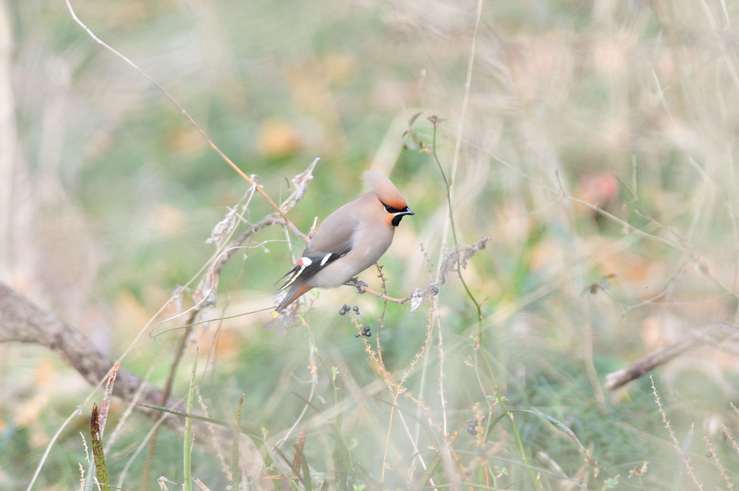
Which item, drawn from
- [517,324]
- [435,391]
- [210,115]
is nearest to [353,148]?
[210,115]

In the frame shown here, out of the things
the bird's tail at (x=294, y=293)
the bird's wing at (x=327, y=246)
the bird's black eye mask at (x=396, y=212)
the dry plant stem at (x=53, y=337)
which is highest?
the bird's black eye mask at (x=396, y=212)

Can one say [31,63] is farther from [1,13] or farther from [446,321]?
[446,321]

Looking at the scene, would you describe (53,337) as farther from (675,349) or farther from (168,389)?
(675,349)

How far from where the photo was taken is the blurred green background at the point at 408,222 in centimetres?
255

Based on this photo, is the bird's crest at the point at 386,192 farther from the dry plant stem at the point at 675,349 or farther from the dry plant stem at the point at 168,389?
the dry plant stem at the point at 675,349

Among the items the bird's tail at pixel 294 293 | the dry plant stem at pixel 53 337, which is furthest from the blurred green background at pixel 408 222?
the dry plant stem at pixel 53 337

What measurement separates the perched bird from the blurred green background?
86 millimetres

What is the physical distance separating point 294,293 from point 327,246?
11 centimetres

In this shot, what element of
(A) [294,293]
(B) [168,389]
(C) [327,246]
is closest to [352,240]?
(C) [327,246]

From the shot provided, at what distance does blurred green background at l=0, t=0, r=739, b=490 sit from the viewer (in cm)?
255

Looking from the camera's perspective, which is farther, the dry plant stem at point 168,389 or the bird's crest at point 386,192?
the dry plant stem at point 168,389

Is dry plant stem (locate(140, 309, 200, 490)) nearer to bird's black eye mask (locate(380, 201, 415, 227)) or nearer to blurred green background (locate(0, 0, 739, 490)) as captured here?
blurred green background (locate(0, 0, 739, 490))

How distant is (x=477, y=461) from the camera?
2.02 metres

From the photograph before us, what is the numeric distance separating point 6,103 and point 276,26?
1840 mm
